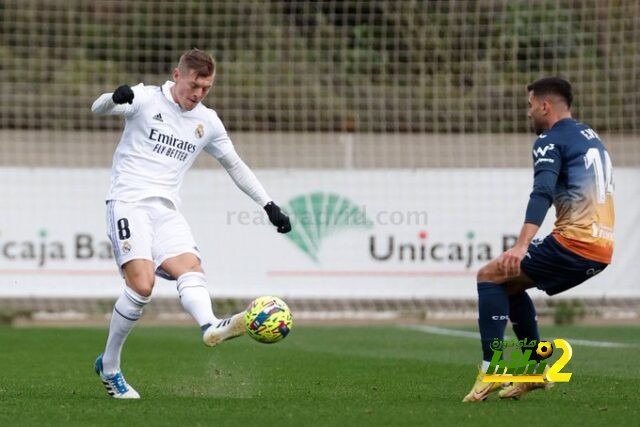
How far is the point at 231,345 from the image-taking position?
12.9m

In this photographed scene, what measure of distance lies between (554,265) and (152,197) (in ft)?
8.05

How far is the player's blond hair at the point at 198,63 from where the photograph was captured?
779 cm

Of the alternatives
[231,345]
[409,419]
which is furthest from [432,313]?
[409,419]

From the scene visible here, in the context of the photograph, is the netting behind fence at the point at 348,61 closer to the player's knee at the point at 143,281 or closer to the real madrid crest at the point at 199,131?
the real madrid crest at the point at 199,131

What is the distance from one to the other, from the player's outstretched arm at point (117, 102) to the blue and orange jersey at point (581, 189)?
2406 millimetres

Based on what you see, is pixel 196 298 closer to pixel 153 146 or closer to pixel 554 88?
pixel 153 146

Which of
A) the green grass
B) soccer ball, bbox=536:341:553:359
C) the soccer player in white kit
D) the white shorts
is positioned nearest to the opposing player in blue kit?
soccer ball, bbox=536:341:553:359

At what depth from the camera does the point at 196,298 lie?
7.67m

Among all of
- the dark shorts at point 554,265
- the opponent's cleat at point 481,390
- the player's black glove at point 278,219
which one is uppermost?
the player's black glove at point 278,219

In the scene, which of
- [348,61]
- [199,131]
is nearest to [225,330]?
[199,131]

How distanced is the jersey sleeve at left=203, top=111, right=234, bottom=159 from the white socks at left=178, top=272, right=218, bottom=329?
2.98 feet

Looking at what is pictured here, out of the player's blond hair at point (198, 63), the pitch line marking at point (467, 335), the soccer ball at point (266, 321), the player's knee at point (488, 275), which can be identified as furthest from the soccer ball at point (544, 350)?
the pitch line marking at point (467, 335)
